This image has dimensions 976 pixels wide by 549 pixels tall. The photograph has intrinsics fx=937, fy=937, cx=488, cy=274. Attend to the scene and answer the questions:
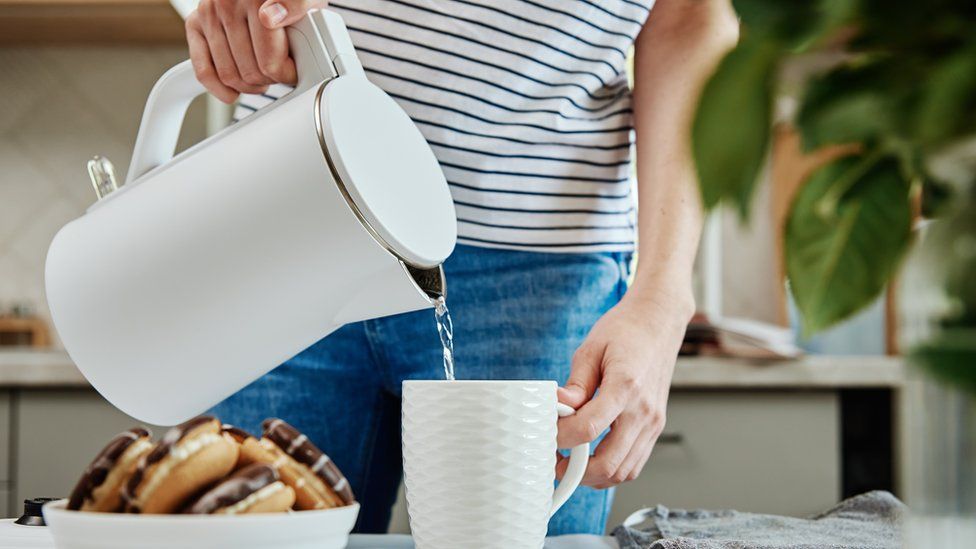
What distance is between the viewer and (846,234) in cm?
25

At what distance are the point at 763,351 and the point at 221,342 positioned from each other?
122cm

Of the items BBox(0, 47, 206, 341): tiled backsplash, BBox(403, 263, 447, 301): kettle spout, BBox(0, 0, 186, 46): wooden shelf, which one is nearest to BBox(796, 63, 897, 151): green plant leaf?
BBox(403, 263, 447, 301): kettle spout

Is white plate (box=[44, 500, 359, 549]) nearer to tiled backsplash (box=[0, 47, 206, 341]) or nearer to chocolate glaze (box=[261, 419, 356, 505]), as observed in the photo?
chocolate glaze (box=[261, 419, 356, 505])

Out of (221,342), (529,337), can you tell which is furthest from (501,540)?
(529,337)

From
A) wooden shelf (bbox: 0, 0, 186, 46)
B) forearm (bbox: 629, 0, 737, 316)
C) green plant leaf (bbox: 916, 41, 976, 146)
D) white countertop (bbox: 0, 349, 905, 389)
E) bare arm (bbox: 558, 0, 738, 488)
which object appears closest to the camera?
green plant leaf (bbox: 916, 41, 976, 146)

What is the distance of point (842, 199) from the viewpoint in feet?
0.82

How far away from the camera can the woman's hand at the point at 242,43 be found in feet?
2.00

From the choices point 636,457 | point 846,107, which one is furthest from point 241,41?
point 846,107

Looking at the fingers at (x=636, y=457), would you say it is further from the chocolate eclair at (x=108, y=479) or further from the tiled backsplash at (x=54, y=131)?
the tiled backsplash at (x=54, y=131)

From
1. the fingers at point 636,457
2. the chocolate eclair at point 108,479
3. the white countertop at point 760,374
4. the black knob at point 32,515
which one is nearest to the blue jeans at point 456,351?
the fingers at point 636,457

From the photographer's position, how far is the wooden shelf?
1.88m

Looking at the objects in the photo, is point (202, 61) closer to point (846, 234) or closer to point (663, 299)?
point (663, 299)

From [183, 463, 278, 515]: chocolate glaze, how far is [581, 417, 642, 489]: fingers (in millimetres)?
279

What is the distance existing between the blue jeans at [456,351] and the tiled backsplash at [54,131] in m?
1.45
